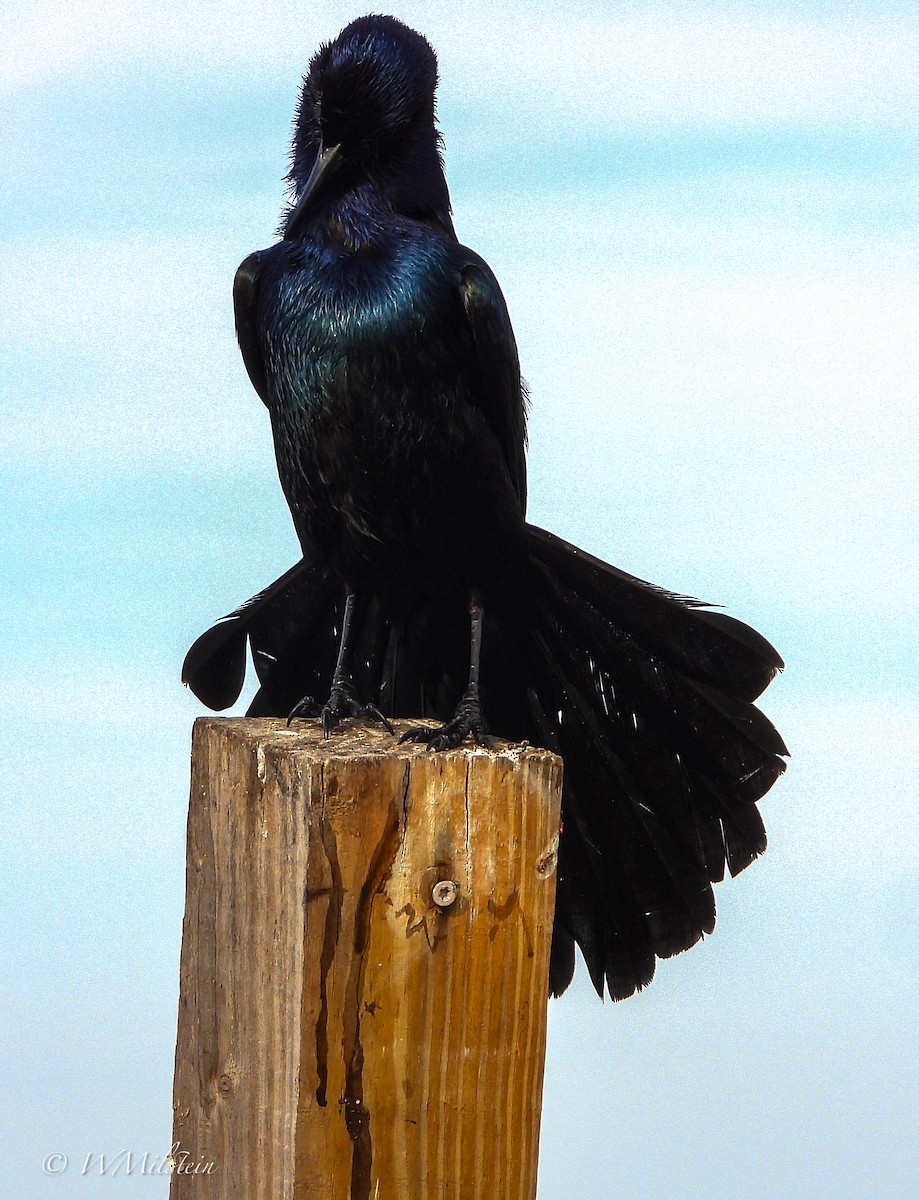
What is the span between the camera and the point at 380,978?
240 cm

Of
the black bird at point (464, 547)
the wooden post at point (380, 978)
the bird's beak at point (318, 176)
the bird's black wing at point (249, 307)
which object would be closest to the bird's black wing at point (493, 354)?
the black bird at point (464, 547)

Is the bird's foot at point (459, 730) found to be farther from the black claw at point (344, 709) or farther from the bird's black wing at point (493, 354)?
the bird's black wing at point (493, 354)

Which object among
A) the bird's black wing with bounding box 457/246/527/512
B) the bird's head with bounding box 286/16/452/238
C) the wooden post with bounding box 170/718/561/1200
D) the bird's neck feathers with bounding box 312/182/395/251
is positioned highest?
the bird's head with bounding box 286/16/452/238

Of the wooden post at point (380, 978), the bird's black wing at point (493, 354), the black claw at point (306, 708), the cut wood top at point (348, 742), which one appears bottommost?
the wooden post at point (380, 978)

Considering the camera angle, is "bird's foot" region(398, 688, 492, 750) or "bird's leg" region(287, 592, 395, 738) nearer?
"bird's foot" region(398, 688, 492, 750)

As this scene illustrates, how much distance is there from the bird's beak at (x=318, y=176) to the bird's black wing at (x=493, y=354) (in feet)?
1.27

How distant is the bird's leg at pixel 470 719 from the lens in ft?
9.82

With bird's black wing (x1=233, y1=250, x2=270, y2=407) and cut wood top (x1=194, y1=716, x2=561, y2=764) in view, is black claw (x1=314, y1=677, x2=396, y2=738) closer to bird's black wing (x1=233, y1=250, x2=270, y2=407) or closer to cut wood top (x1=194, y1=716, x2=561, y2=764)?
cut wood top (x1=194, y1=716, x2=561, y2=764)

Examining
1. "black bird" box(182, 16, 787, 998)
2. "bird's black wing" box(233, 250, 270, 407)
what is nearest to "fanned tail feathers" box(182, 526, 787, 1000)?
"black bird" box(182, 16, 787, 998)

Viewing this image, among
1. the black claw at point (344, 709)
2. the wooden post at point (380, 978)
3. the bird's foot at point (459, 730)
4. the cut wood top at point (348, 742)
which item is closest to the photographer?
the wooden post at point (380, 978)

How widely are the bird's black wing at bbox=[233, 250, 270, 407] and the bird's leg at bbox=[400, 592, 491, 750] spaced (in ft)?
2.80

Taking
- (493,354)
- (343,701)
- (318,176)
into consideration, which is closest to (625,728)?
(343,701)

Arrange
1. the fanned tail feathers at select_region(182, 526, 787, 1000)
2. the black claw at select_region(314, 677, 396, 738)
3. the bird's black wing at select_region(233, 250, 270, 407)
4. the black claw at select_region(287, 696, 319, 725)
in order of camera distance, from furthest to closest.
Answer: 1. the bird's black wing at select_region(233, 250, 270, 407)
2. the fanned tail feathers at select_region(182, 526, 787, 1000)
3. the black claw at select_region(287, 696, 319, 725)
4. the black claw at select_region(314, 677, 396, 738)

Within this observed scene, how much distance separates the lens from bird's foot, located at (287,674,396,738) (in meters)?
3.30
